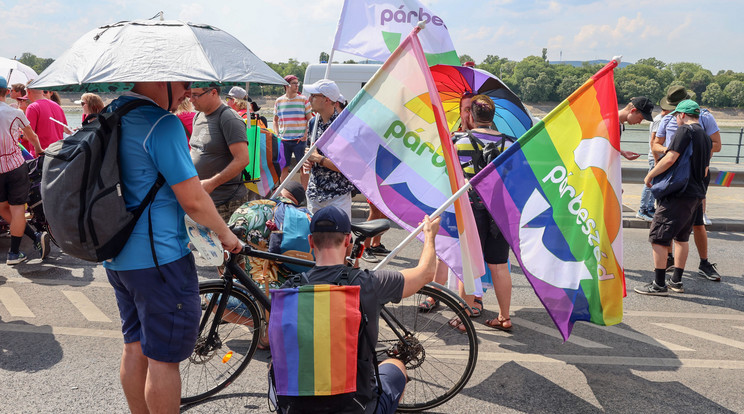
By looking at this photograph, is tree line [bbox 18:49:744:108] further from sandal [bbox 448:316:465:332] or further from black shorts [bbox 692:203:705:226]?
sandal [bbox 448:316:465:332]

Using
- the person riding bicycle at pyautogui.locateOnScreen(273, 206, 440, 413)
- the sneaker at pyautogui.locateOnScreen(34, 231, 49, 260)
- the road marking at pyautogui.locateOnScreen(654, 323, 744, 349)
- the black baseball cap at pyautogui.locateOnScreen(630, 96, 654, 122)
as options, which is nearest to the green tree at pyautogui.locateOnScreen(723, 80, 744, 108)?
the black baseball cap at pyautogui.locateOnScreen(630, 96, 654, 122)

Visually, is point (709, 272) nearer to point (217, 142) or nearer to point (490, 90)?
point (490, 90)

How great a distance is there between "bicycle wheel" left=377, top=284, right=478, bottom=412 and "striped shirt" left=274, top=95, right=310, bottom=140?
6730mm

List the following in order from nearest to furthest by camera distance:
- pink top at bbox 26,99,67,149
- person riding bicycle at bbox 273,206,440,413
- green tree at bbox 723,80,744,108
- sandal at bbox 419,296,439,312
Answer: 1. person riding bicycle at bbox 273,206,440,413
2. sandal at bbox 419,296,439,312
3. pink top at bbox 26,99,67,149
4. green tree at bbox 723,80,744,108

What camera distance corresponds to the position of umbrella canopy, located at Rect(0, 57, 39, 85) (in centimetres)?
861

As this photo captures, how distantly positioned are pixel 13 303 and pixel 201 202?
3417 mm

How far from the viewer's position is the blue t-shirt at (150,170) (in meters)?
2.44

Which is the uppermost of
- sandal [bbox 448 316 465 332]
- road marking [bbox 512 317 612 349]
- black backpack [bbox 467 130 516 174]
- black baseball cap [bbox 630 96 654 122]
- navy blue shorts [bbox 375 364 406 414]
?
black baseball cap [bbox 630 96 654 122]

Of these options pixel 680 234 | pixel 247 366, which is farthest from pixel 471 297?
pixel 680 234

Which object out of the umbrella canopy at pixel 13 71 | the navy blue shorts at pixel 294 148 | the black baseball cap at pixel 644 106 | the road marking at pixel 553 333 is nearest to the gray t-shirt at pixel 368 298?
the road marking at pixel 553 333

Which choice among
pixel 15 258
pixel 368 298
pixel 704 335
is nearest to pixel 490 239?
pixel 704 335

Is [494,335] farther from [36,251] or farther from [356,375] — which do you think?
[36,251]

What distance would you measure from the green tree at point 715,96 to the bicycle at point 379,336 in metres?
41.2

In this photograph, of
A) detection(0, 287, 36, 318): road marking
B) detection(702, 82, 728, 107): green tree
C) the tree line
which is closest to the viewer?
detection(0, 287, 36, 318): road marking
